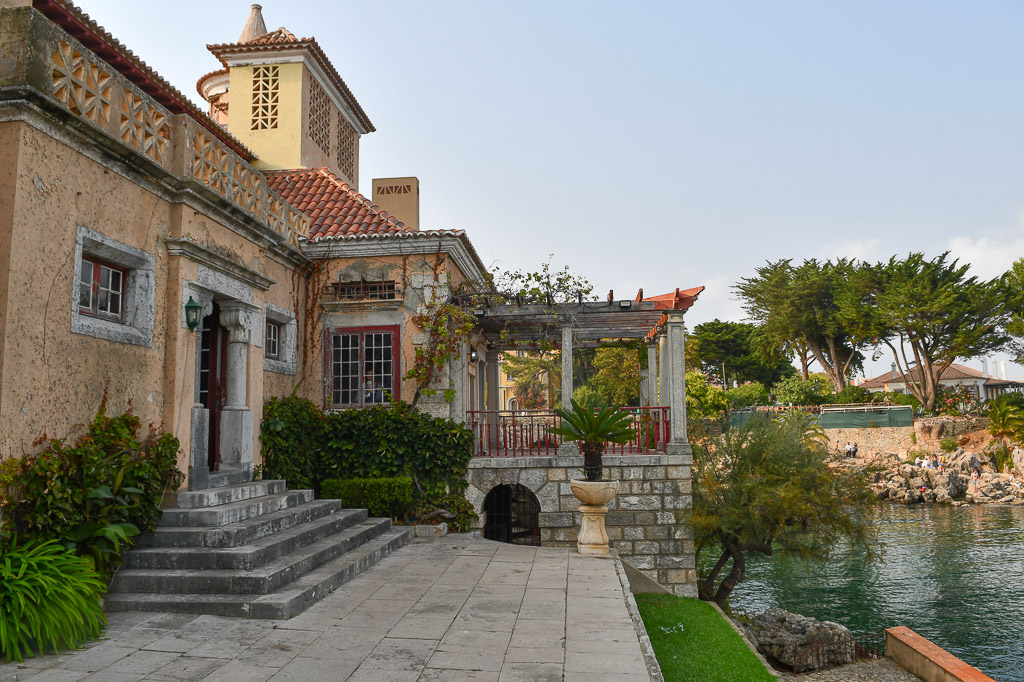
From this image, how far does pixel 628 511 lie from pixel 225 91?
1343 cm

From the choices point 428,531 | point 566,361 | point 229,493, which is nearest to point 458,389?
point 566,361

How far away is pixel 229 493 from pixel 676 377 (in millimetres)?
6971

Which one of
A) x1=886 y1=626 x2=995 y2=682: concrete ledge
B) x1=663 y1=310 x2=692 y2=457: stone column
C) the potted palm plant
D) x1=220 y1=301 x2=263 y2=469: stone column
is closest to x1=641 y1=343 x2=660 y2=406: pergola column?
x1=663 y1=310 x2=692 y2=457: stone column

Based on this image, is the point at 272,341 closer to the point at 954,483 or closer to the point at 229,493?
the point at 229,493

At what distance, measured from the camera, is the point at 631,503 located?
1055cm

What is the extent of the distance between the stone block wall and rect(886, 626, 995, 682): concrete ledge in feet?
10.6

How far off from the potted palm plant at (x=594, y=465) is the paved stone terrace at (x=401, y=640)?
149 cm

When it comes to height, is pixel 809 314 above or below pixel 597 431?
above

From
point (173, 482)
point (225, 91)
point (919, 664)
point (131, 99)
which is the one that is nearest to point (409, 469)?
point (173, 482)

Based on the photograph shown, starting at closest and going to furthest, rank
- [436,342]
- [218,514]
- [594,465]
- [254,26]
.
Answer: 1. [218,514]
2. [594,465]
3. [436,342]
4. [254,26]

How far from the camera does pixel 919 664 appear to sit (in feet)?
31.9

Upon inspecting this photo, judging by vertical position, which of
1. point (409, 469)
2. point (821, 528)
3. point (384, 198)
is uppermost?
point (384, 198)

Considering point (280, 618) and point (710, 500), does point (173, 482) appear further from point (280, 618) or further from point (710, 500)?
point (710, 500)

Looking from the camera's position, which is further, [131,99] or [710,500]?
[710,500]
